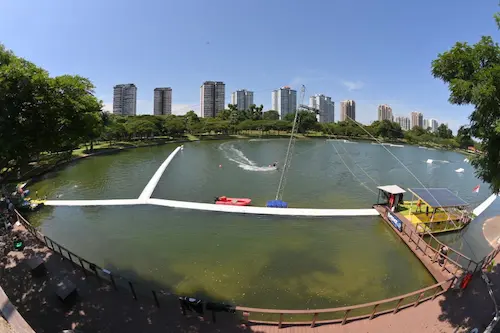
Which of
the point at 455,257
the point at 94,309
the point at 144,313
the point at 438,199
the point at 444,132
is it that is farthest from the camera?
the point at 444,132

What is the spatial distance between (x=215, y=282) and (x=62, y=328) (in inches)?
268

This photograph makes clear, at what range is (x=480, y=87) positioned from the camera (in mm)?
7191

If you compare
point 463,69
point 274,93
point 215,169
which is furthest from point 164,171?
point 274,93

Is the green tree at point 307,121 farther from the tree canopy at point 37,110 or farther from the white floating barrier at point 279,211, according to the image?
the tree canopy at point 37,110

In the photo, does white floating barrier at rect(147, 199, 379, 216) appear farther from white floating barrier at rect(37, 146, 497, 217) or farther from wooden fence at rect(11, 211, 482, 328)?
wooden fence at rect(11, 211, 482, 328)

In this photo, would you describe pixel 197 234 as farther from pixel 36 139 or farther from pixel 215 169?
pixel 215 169

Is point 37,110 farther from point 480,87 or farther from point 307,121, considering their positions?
point 307,121

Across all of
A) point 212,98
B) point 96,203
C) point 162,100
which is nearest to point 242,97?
point 212,98

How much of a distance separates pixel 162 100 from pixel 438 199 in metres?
157

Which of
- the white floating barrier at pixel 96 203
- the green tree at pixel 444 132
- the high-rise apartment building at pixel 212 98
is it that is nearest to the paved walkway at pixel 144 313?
the white floating barrier at pixel 96 203

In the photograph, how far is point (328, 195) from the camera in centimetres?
3200

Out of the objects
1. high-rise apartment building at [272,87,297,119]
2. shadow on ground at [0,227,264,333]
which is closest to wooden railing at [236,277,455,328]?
shadow on ground at [0,227,264,333]

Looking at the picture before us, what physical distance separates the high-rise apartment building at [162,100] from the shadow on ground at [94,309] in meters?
156

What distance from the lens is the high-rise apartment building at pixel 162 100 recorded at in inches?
6180
